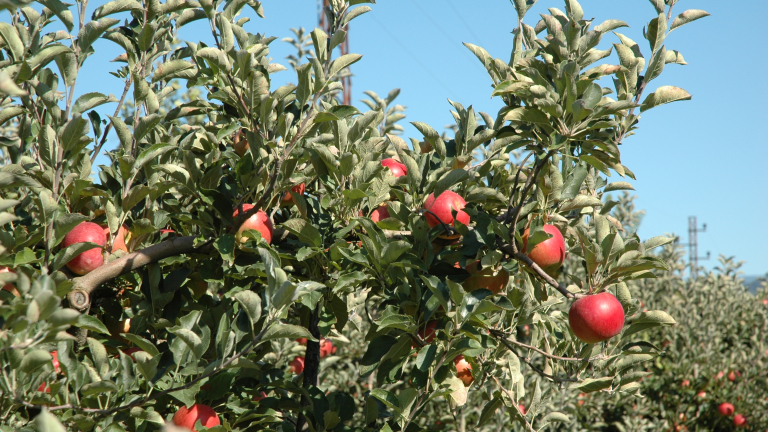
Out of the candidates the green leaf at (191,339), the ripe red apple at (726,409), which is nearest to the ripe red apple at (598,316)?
the green leaf at (191,339)

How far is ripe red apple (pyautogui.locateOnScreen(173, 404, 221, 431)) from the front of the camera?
1.62 m

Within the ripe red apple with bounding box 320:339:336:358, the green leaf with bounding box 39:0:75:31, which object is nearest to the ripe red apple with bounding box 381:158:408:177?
the green leaf with bounding box 39:0:75:31

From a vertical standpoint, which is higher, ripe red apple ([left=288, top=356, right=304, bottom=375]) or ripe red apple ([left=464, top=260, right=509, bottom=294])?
ripe red apple ([left=464, top=260, right=509, bottom=294])

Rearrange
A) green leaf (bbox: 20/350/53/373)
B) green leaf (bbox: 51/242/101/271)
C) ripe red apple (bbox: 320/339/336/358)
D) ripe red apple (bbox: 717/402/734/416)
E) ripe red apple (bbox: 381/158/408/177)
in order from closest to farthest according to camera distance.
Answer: green leaf (bbox: 20/350/53/373), green leaf (bbox: 51/242/101/271), ripe red apple (bbox: 381/158/408/177), ripe red apple (bbox: 320/339/336/358), ripe red apple (bbox: 717/402/734/416)

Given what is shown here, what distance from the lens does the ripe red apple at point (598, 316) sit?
5.42ft

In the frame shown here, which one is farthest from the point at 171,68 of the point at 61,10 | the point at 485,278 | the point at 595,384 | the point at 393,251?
the point at 595,384

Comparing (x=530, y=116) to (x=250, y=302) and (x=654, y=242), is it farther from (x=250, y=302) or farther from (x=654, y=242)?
(x=250, y=302)

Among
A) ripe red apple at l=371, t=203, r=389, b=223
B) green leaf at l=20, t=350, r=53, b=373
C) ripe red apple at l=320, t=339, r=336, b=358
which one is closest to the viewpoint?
green leaf at l=20, t=350, r=53, b=373

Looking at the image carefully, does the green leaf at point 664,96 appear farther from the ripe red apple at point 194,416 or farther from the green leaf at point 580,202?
the ripe red apple at point 194,416

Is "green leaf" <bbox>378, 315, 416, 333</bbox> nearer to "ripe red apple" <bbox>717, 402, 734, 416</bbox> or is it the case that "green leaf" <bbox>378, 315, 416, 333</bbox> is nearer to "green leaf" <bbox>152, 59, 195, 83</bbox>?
"green leaf" <bbox>152, 59, 195, 83</bbox>

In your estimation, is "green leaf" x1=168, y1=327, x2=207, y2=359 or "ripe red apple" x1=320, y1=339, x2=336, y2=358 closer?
"green leaf" x1=168, y1=327, x2=207, y2=359

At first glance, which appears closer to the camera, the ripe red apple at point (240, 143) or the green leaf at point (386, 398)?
the green leaf at point (386, 398)

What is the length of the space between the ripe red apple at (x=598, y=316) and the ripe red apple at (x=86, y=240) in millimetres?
1422

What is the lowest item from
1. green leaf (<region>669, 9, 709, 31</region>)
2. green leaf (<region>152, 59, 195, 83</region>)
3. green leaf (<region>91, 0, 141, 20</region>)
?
green leaf (<region>152, 59, 195, 83</region>)
